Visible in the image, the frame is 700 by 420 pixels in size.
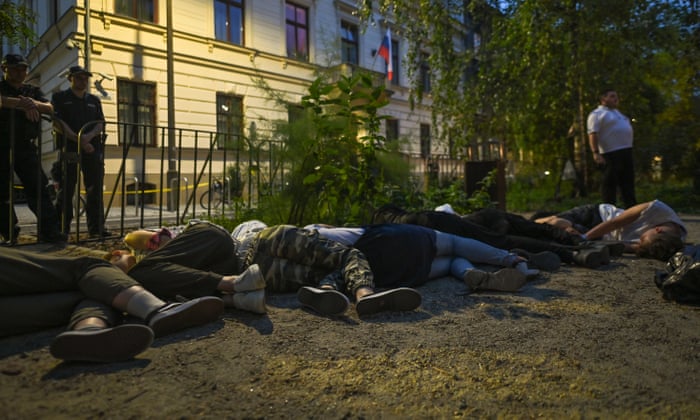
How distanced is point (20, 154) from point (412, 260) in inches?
141

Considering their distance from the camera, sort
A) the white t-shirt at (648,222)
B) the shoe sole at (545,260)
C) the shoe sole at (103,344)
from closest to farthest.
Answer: the shoe sole at (103,344), the shoe sole at (545,260), the white t-shirt at (648,222)

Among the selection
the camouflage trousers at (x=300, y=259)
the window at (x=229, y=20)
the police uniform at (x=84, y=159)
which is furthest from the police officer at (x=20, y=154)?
the window at (x=229, y=20)

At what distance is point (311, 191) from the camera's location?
4.34 meters

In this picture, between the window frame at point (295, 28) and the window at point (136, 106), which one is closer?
the window at point (136, 106)

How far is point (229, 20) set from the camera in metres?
14.4

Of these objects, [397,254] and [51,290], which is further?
[397,254]

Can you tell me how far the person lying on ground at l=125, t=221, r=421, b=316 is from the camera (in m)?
2.40

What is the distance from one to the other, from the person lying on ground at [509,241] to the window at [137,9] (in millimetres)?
11417

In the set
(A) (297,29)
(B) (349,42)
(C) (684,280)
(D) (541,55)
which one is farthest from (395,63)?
(C) (684,280)

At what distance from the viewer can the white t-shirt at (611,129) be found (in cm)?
604

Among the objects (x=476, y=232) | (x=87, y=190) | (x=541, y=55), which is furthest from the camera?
(x=541, y=55)

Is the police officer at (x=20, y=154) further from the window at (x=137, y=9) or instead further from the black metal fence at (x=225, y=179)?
the window at (x=137, y=9)

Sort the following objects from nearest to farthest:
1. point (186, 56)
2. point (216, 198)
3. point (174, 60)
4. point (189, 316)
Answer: point (189, 316) < point (216, 198) < point (174, 60) < point (186, 56)

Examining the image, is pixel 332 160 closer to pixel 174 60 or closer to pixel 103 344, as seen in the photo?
pixel 103 344
